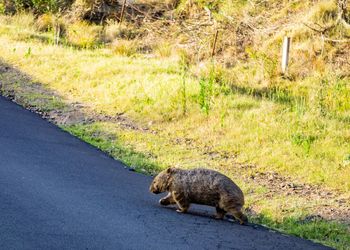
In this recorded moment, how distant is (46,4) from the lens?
26.9 metres

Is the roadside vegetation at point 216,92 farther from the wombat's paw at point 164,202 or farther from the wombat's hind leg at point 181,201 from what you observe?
the wombat's paw at point 164,202

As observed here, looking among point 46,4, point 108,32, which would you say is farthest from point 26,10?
point 108,32

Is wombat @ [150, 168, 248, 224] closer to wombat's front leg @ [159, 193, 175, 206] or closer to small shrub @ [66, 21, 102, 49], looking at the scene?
wombat's front leg @ [159, 193, 175, 206]

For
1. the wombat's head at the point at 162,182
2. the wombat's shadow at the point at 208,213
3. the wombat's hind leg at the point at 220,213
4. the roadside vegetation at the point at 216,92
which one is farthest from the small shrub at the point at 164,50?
the wombat's hind leg at the point at 220,213

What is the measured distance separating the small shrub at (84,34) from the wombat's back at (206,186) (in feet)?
48.3

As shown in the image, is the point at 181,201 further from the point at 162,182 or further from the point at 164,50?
the point at 164,50

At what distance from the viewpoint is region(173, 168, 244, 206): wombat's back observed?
8.17m

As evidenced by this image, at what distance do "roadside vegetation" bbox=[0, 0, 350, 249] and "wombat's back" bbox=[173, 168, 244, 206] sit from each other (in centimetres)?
82

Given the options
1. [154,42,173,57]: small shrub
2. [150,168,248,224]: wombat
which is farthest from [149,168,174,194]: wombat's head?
[154,42,173,57]: small shrub

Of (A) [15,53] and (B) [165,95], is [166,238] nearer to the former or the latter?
(B) [165,95]

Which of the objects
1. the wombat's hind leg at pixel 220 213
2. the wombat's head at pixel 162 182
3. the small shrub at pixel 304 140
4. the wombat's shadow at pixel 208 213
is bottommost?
the wombat's shadow at pixel 208 213

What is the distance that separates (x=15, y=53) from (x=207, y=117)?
8.19 metres

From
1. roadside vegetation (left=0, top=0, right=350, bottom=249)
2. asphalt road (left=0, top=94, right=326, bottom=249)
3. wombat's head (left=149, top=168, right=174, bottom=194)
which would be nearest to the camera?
asphalt road (left=0, top=94, right=326, bottom=249)

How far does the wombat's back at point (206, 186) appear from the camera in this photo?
26.8 feet
